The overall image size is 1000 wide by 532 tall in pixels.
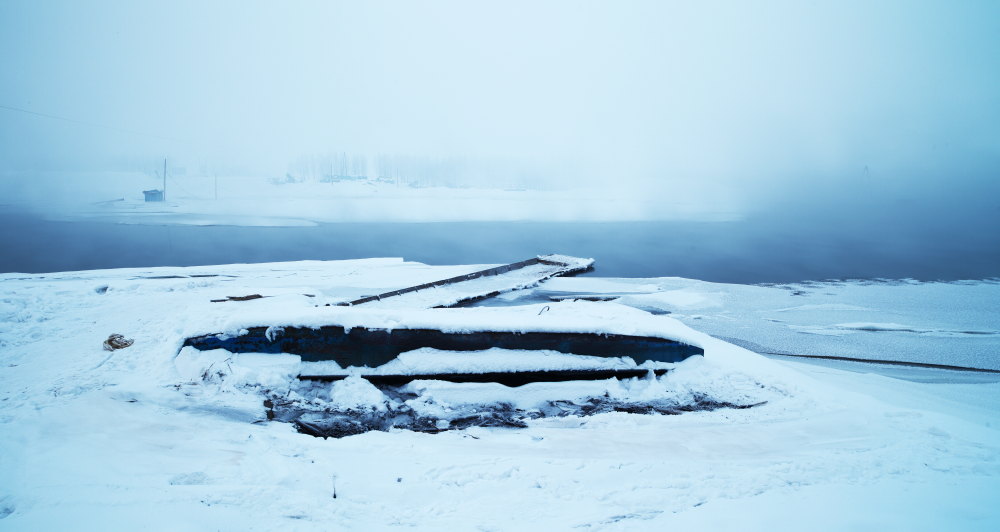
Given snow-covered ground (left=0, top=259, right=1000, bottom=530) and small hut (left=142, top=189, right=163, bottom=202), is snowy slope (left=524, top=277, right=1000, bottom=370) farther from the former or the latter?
small hut (left=142, top=189, right=163, bottom=202)

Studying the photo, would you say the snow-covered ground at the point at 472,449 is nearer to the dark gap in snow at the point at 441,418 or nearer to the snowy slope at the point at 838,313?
the dark gap in snow at the point at 441,418

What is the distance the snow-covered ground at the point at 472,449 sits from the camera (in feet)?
8.70

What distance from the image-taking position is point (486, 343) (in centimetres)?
531

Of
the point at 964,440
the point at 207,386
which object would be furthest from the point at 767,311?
the point at 207,386

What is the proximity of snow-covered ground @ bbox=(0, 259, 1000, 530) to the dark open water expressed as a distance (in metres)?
12.2

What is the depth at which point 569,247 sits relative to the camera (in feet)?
80.2

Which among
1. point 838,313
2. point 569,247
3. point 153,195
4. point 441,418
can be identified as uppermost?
point 153,195

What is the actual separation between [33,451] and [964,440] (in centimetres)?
696

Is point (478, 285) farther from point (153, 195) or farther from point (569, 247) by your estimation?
point (153, 195)

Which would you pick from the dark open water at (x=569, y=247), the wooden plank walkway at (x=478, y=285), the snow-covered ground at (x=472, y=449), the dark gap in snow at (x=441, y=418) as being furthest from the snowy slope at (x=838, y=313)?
the dark gap in snow at (x=441, y=418)

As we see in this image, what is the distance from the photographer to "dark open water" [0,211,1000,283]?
57.8ft

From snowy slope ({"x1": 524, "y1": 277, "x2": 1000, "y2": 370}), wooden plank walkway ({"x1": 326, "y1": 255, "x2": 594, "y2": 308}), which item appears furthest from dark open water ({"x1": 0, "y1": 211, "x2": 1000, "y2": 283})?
snowy slope ({"x1": 524, "y1": 277, "x2": 1000, "y2": 370})

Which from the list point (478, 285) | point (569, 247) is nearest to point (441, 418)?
point (478, 285)

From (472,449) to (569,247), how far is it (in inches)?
839
